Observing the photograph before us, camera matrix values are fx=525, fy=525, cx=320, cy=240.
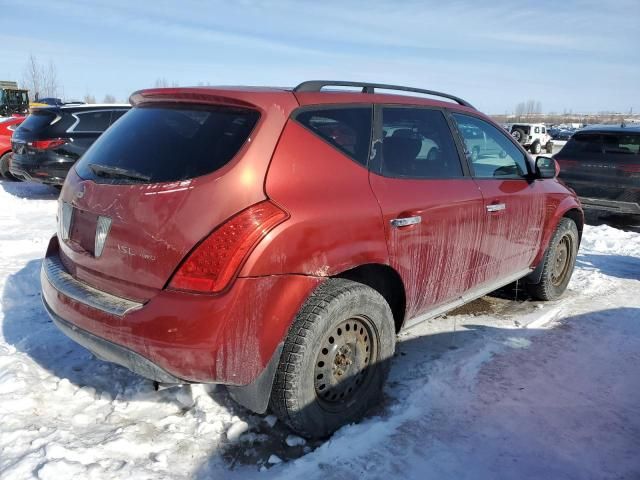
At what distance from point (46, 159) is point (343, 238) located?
7.96m

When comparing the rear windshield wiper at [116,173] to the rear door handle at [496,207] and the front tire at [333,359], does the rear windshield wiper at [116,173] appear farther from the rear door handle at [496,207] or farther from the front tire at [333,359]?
the rear door handle at [496,207]

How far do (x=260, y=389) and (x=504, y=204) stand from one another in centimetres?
237

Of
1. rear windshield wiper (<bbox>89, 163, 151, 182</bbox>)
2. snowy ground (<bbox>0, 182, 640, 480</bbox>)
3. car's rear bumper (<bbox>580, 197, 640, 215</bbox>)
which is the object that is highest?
rear windshield wiper (<bbox>89, 163, 151, 182</bbox>)

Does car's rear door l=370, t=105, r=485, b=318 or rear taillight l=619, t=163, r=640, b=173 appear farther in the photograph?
rear taillight l=619, t=163, r=640, b=173

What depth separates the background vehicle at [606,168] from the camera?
27.1 feet

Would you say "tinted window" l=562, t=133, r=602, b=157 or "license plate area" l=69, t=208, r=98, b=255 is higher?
"tinted window" l=562, t=133, r=602, b=157

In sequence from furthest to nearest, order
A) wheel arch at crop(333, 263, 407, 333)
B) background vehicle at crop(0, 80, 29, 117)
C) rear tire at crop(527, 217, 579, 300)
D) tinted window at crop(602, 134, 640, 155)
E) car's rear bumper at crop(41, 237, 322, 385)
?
background vehicle at crop(0, 80, 29, 117) → tinted window at crop(602, 134, 640, 155) → rear tire at crop(527, 217, 579, 300) → wheel arch at crop(333, 263, 407, 333) → car's rear bumper at crop(41, 237, 322, 385)

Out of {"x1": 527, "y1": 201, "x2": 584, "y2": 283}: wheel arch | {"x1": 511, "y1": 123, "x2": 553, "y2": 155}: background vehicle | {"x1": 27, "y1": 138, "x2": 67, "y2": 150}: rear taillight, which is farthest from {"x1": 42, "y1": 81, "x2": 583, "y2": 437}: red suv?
{"x1": 511, "y1": 123, "x2": 553, "y2": 155}: background vehicle

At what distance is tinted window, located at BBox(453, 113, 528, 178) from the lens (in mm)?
3791

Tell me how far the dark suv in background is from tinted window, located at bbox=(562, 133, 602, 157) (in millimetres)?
8174

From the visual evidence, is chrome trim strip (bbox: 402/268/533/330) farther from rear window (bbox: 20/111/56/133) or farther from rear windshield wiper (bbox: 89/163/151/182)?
rear window (bbox: 20/111/56/133)

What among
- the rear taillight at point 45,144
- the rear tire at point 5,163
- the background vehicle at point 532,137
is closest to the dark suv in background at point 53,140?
the rear taillight at point 45,144

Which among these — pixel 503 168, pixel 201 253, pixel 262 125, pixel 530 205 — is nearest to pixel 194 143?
pixel 262 125

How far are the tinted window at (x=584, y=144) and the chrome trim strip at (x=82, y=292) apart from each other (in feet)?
28.0
